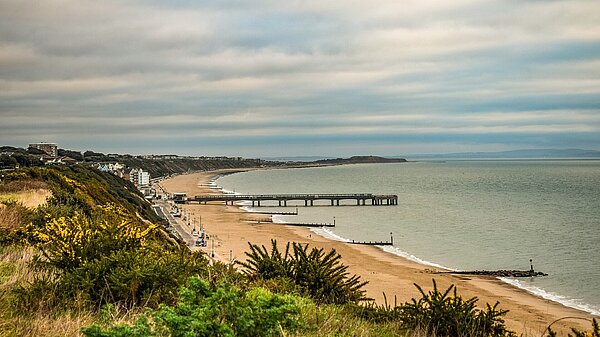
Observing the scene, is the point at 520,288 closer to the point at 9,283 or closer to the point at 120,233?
the point at 120,233

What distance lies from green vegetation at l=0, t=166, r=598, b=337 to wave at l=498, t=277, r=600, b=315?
781 inches

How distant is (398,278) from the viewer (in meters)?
32.3

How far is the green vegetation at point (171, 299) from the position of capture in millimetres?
5469

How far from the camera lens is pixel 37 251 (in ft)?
34.6

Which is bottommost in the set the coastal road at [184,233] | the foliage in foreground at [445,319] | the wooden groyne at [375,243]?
the wooden groyne at [375,243]

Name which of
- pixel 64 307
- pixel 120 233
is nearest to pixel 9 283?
pixel 64 307

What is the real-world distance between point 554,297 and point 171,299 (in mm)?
25989

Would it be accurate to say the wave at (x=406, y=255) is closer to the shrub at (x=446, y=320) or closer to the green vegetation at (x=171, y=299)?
the green vegetation at (x=171, y=299)

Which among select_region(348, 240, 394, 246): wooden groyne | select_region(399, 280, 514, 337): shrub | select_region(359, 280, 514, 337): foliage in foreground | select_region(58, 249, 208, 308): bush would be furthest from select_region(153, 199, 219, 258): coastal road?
select_region(399, 280, 514, 337): shrub

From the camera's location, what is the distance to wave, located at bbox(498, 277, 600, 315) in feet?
86.3

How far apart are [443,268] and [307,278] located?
1076 inches

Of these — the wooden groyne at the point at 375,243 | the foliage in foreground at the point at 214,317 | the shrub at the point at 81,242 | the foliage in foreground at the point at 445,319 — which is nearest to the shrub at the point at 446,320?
the foliage in foreground at the point at 445,319

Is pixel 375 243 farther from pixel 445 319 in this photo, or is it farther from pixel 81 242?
pixel 81 242

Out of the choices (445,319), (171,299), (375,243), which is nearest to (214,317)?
(171,299)
